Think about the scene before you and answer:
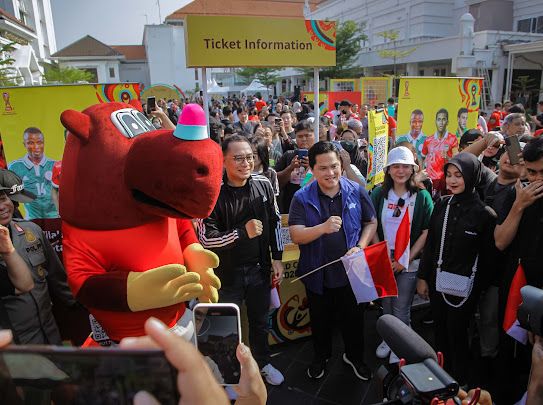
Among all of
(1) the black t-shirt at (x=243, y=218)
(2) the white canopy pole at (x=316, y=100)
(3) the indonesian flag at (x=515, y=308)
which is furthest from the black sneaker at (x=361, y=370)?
(2) the white canopy pole at (x=316, y=100)

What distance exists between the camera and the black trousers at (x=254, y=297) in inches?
112

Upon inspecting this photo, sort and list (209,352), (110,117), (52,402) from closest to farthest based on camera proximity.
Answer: (52,402)
(209,352)
(110,117)

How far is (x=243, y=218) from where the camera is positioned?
2809 millimetres

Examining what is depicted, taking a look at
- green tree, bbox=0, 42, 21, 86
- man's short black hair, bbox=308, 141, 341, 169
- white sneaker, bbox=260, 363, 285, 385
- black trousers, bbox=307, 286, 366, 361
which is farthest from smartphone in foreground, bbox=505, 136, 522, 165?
green tree, bbox=0, 42, 21, 86

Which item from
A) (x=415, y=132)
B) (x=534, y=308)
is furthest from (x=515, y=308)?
(x=415, y=132)

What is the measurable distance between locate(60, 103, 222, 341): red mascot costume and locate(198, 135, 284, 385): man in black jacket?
0.77 meters

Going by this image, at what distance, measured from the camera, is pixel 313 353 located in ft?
11.4

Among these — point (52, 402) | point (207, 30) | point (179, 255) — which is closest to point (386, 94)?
point (207, 30)

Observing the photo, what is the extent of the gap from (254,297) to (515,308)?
169 cm

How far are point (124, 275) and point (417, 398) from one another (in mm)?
1238

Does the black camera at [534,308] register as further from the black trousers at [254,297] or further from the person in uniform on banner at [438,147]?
the person in uniform on banner at [438,147]

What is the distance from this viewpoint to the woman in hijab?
8.80 ft

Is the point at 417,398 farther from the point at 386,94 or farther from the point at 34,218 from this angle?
the point at 386,94

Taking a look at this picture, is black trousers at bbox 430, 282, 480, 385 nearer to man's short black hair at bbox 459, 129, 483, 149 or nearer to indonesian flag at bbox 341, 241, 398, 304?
indonesian flag at bbox 341, 241, 398, 304
